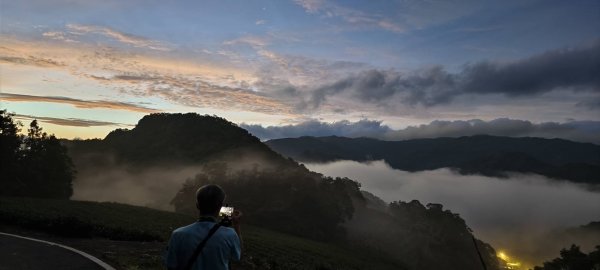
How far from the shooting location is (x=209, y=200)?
5289 millimetres

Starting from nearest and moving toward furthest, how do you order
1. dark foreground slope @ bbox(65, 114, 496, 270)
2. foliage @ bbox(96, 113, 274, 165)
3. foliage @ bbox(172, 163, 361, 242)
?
foliage @ bbox(172, 163, 361, 242), dark foreground slope @ bbox(65, 114, 496, 270), foliage @ bbox(96, 113, 274, 165)

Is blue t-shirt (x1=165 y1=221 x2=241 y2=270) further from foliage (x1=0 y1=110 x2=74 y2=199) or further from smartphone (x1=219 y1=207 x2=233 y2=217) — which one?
foliage (x1=0 y1=110 x2=74 y2=199)

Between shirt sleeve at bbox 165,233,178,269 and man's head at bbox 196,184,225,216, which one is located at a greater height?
man's head at bbox 196,184,225,216

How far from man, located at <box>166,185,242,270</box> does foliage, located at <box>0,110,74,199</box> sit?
6631 cm

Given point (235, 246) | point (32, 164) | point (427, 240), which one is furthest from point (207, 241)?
point (427, 240)

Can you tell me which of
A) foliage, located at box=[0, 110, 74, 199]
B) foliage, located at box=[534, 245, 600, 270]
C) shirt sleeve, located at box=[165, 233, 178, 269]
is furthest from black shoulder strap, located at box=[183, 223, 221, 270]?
foliage, located at box=[0, 110, 74, 199]

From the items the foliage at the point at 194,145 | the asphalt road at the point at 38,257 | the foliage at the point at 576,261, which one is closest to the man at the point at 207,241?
the asphalt road at the point at 38,257

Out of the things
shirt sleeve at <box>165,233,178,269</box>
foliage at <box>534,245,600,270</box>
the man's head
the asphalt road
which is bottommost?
foliage at <box>534,245,600,270</box>

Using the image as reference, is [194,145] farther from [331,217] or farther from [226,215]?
[226,215]

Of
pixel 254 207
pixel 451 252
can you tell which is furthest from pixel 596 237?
pixel 254 207

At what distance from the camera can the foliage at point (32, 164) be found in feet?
198

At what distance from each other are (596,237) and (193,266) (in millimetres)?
152594

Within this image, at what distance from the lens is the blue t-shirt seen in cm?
518

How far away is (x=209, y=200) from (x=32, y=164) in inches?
2848
